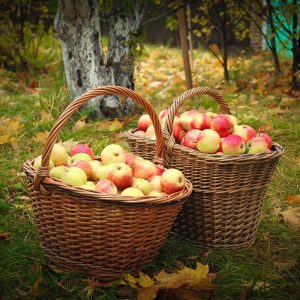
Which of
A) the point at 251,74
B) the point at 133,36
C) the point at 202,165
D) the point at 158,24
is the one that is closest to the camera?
the point at 202,165

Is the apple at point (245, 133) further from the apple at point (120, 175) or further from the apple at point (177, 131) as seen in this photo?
the apple at point (120, 175)

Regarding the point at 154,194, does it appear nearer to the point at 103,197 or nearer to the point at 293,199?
the point at 103,197

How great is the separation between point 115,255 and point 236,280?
0.51 meters

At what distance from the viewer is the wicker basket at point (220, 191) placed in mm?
2143

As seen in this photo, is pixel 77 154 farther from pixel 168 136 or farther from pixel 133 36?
pixel 133 36

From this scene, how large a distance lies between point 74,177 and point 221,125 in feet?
2.50

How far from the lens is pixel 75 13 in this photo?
385 cm

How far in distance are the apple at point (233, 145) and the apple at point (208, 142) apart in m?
0.04

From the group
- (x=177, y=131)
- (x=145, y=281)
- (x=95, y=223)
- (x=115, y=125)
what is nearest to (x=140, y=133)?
(x=177, y=131)

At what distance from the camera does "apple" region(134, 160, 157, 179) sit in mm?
2102

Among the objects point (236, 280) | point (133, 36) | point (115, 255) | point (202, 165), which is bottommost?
point (236, 280)

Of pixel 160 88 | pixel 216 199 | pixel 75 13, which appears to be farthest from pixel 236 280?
pixel 160 88

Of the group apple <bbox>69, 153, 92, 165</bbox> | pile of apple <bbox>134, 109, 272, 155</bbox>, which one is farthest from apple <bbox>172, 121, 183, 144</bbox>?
apple <bbox>69, 153, 92, 165</bbox>

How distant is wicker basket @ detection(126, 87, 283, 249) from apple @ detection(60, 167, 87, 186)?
47cm
